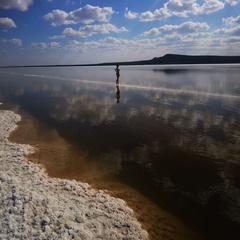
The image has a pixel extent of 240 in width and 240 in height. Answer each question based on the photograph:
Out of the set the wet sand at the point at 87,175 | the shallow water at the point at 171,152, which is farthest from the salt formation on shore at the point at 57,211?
the shallow water at the point at 171,152

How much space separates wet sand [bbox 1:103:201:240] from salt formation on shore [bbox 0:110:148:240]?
0.48m

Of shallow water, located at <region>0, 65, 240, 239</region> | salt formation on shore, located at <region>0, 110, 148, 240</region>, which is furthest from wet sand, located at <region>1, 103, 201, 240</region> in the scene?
Result: salt formation on shore, located at <region>0, 110, 148, 240</region>

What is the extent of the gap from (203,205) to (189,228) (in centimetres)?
141

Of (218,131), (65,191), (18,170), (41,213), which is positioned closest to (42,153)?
(18,170)

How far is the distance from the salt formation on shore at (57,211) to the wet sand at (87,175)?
480 mm

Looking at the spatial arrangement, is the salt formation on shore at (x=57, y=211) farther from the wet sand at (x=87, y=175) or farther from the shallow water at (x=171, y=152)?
the shallow water at (x=171, y=152)

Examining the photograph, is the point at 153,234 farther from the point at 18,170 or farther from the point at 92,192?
the point at 18,170

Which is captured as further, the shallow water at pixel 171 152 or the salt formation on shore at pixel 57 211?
the shallow water at pixel 171 152

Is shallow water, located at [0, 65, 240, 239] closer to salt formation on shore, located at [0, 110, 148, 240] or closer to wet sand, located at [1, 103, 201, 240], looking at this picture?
wet sand, located at [1, 103, 201, 240]

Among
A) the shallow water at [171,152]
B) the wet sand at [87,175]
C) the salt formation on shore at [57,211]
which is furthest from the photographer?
the shallow water at [171,152]

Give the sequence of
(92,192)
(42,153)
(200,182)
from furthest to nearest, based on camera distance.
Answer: (42,153) < (200,182) < (92,192)

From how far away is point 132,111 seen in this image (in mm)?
25500

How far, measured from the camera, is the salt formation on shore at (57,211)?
7.66 metres

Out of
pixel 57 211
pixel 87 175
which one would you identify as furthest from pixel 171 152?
pixel 57 211
